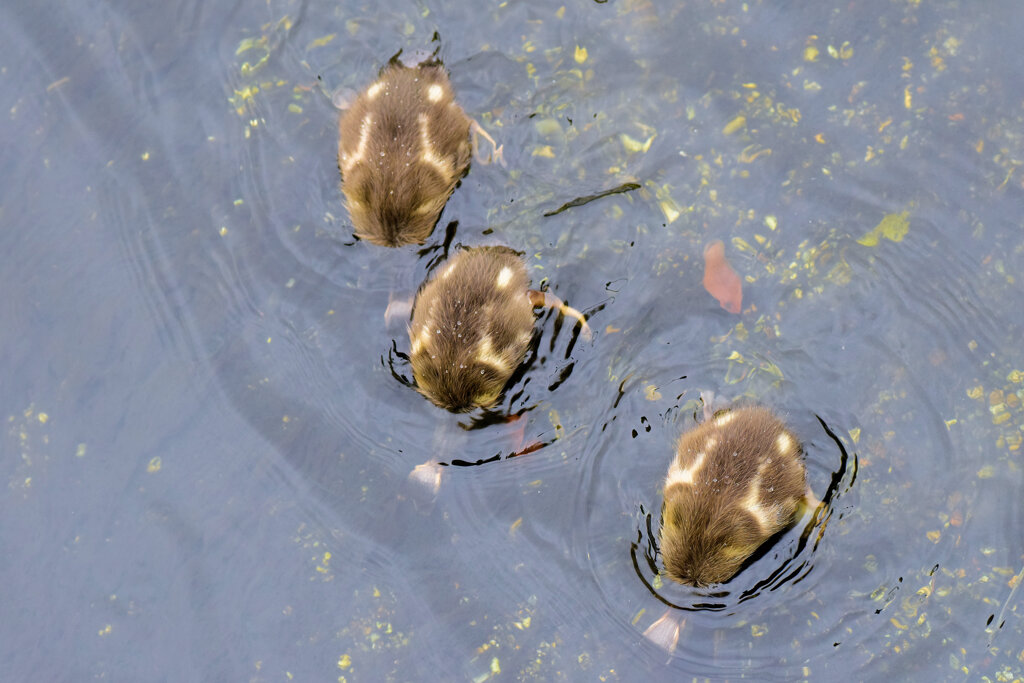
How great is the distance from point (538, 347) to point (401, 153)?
1006mm

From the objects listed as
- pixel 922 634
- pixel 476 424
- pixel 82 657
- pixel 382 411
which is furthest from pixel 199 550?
pixel 922 634

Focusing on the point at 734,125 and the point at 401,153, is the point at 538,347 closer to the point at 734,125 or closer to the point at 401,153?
the point at 401,153

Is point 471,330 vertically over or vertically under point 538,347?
over

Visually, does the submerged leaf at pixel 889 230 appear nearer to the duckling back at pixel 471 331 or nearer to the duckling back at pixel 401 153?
the duckling back at pixel 471 331

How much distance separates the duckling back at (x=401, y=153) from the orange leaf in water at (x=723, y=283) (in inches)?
46.4

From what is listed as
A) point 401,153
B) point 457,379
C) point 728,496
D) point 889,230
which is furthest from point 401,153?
point 889,230

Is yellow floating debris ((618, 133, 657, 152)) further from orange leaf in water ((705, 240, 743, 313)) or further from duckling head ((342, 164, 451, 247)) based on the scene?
duckling head ((342, 164, 451, 247))

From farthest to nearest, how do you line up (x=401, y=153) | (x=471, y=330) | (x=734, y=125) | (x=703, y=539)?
1. (x=734, y=125)
2. (x=401, y=153)
3. (x=471, y=330)
4. (x=703, y=539)

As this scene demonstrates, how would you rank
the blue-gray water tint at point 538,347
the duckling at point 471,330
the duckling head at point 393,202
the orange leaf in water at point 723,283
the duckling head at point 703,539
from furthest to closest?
the orange leaf in water at point 723,283, the blue-gray water tint at point 538,347, the duckling head at point 393,202, the duckling at point 471,330, the duckling head at point 703,539

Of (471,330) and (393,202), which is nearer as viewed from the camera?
(471,330)

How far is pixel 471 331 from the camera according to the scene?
4.20 metres

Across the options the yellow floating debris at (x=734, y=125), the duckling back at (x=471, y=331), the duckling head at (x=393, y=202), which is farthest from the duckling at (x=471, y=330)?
the yellow floating debris at (x=734, y=125)

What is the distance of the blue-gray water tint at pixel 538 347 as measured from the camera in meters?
4.50

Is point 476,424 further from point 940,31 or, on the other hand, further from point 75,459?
point 940,31
